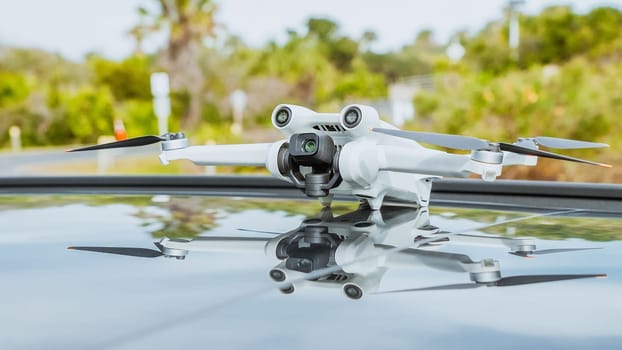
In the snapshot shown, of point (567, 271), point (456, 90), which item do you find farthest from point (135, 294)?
point (456, 90)

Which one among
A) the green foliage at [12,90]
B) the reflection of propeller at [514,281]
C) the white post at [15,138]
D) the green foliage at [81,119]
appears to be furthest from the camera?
the green foliage at [12,90]

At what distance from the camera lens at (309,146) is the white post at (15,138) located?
1967cm

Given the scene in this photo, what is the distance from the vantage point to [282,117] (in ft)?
2.99

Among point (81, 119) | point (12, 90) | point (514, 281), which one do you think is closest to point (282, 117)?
point (514, 281)

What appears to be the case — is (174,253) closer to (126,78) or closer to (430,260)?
(430,260)

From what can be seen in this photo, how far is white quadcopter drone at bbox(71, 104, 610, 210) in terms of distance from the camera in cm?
78

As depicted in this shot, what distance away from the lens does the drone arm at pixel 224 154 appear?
3.14 feet

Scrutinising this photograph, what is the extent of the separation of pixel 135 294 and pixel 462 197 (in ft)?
2.51

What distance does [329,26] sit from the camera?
36.0 meters

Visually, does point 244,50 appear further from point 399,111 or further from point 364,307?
point 364,307

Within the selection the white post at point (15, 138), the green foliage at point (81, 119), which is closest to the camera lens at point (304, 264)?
the white post at point (15, 138)

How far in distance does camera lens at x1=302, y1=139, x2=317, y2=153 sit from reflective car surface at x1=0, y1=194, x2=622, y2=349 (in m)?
0.10

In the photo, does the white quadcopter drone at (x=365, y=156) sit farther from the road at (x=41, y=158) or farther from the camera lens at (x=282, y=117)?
the road at (x=41, y=158)

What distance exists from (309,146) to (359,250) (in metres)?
0.19
